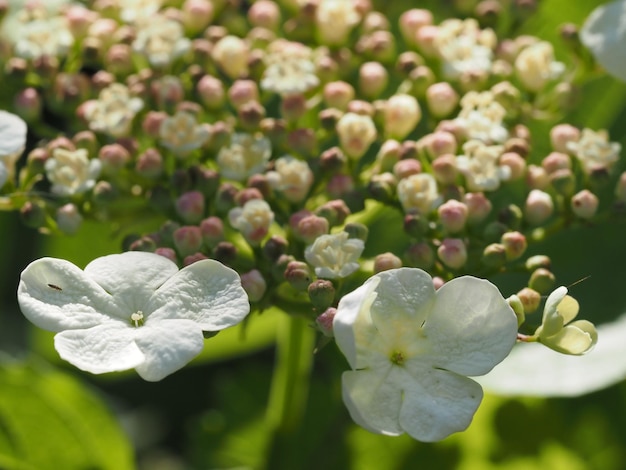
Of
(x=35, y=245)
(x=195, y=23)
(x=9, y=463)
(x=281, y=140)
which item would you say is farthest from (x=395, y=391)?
(x=35, y=245)

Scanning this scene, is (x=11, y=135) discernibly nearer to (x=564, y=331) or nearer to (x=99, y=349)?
(x=99, y=349)

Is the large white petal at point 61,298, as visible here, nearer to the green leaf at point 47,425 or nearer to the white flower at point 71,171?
the white flower at point 71,171

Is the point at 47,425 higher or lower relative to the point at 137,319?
lower

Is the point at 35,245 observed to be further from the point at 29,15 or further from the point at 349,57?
the point at 349,57

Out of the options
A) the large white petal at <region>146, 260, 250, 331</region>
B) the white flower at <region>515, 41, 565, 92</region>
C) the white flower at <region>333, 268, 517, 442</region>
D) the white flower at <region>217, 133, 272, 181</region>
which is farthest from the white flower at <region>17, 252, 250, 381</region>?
the white flower at <region>515, 41, 565, 92</region>

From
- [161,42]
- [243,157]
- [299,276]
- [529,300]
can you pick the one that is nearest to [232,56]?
[161,42]

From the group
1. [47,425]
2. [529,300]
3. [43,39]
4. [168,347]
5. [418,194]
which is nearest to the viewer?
[168,347]

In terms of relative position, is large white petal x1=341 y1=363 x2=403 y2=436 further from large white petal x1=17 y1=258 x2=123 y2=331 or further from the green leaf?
the green leaf
